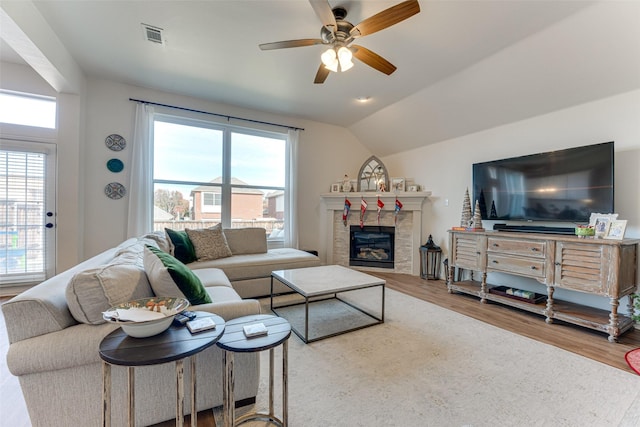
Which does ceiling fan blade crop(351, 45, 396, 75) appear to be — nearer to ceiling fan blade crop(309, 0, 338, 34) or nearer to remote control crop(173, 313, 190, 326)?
ceiling fan blade crop(309, 0, 338, 34)

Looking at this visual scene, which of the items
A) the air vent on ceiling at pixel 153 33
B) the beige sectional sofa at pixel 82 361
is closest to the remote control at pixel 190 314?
the beige sectional sofa at pixel 82 361

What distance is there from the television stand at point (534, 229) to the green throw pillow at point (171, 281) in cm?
356

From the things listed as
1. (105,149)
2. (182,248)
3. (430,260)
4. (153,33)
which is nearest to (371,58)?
(153,33)

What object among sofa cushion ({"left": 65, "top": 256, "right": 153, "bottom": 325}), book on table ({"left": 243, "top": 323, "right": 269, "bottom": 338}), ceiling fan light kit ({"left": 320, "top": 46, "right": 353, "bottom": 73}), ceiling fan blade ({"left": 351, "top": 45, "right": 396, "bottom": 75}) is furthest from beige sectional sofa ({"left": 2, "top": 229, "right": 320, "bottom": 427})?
ceiling fan blade ({"left": 351, "top": 45, "right": 396, "bottom": 75})

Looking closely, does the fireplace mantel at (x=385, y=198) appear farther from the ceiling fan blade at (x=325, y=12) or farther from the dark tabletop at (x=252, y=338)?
the dark tabletop at (x=252, y=338)

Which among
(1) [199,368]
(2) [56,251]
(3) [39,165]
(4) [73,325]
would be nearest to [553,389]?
(1) [199,368]

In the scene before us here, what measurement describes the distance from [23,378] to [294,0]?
112 inches

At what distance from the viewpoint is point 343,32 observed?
2.12 m

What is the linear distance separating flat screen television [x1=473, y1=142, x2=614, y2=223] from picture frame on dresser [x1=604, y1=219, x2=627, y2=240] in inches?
7.1

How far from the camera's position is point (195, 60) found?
9.95 feet

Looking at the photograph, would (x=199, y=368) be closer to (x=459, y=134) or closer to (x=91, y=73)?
(x=91, y=73)

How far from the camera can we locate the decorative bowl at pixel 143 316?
1.08 metres

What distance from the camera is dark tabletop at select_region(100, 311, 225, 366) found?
964 mm

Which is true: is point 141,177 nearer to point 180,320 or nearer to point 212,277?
point 212,277
